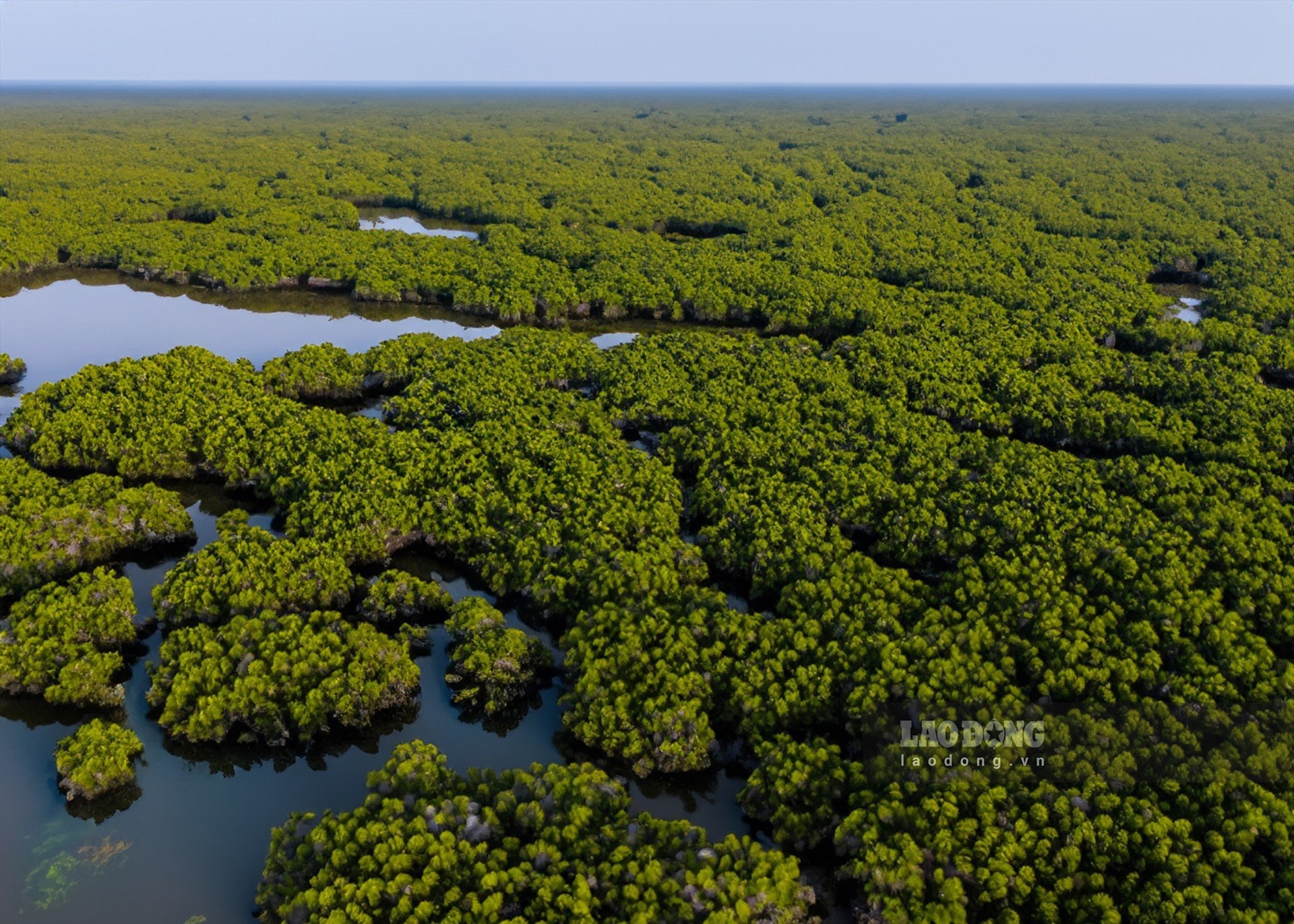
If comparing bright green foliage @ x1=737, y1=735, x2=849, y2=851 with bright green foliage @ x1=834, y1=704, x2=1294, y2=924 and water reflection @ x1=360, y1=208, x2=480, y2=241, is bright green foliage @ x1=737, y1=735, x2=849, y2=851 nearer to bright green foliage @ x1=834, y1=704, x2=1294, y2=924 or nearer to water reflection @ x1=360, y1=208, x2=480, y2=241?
bright green foliage @ x1=834, y1=704, x2=1294, y2=924

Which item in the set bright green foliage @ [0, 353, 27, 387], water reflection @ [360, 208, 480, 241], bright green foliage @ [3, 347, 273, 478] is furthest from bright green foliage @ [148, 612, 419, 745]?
water reflection @ [360, 208, 480, 241]

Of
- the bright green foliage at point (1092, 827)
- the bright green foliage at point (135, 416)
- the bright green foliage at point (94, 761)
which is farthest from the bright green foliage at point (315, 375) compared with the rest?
the bright green foliage at point (1092, 827)

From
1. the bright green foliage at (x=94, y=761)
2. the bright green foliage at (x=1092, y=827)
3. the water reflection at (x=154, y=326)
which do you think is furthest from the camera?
the water reflection at (x=154, y=326)

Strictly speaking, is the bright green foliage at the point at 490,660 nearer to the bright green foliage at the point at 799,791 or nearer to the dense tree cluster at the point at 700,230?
the bright green foliage at the point at 799,791

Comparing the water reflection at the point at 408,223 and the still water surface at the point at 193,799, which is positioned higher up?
the water reflection at the point at 408,223

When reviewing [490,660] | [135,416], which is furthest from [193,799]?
[135,416]
